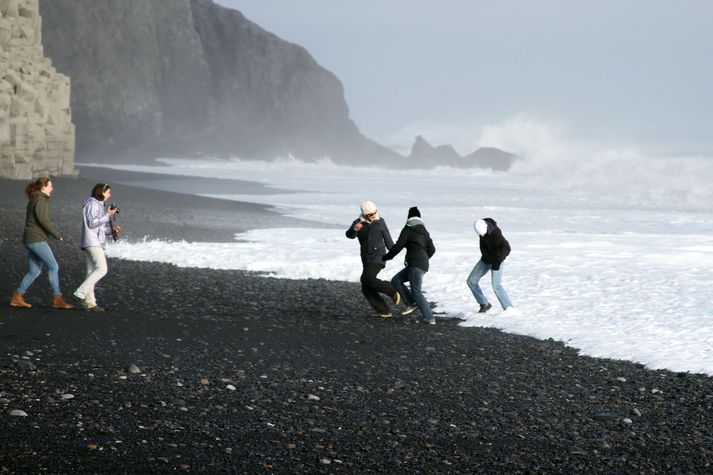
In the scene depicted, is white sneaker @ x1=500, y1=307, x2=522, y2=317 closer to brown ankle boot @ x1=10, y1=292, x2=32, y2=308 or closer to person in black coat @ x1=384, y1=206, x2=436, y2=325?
person in black coat @ x1=384, y1=206, x2=436, y2=325

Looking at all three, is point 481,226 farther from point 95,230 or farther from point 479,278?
point 95,230

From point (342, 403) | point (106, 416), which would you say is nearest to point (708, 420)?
point (342, 403)

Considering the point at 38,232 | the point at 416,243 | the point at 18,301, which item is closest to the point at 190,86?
the point at 18,301

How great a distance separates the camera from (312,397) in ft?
35.1

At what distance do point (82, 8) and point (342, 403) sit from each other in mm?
122433

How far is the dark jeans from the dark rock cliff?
10234cm

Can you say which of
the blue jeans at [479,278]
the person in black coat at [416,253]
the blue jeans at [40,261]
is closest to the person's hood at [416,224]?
the person in black coat at [416,253]

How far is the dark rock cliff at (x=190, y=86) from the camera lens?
121 metres

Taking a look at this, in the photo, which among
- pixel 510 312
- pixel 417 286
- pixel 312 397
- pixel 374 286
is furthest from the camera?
pixel 510 312

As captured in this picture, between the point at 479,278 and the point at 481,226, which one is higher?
the point at 481,226

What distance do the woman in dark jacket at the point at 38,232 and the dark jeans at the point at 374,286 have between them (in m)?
4.89

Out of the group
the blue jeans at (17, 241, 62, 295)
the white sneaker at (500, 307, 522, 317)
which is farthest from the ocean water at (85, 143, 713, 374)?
the blue jeans at (17, 241, 62, 295)

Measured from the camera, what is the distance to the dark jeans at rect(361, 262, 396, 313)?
1602cm

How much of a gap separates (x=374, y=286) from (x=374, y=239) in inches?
33.5
